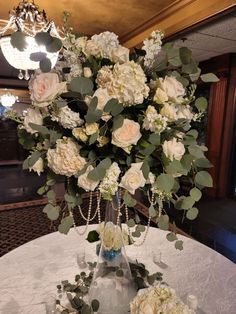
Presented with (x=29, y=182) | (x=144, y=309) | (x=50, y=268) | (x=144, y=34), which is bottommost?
(x=29, y=182)

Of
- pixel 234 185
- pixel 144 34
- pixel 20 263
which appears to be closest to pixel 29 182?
pixel 144 34

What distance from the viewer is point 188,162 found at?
75cm

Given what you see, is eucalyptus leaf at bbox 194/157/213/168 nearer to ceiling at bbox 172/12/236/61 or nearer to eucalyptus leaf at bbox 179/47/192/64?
eucalyptus leaf at bbox 179/47/192/64

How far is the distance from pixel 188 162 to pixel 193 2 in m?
2.29

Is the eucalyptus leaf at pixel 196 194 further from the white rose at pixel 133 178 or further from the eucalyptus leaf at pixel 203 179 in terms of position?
the white rose at pixel 133 178

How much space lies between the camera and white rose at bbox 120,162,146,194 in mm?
694

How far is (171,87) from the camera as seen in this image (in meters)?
0.69

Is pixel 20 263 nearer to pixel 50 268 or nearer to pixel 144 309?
pixel 50 268

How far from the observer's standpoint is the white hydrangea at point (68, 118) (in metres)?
0.67

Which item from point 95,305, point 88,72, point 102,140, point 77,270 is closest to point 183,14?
point 88,72

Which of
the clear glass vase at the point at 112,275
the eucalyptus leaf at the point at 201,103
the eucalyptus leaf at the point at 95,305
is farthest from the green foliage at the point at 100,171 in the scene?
the eucalyptus leaf at the point at 95,305

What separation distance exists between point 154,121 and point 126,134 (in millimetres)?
82

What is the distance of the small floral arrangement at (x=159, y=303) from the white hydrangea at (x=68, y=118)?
468 mm

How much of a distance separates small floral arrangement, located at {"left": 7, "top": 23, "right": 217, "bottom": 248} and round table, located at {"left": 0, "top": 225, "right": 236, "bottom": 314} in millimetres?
390
